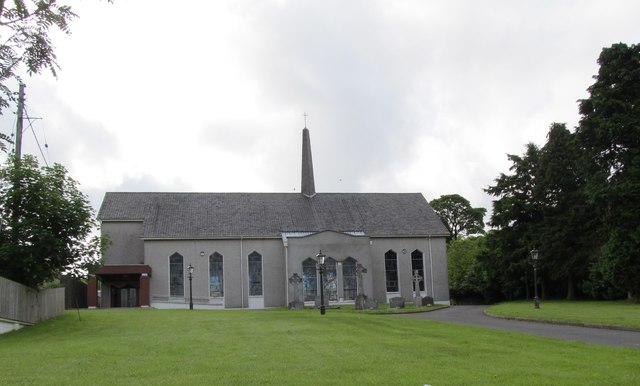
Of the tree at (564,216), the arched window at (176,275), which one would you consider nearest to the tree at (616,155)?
the tree at (564,216)

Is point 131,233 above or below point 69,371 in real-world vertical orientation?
above

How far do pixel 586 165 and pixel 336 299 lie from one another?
2261cm

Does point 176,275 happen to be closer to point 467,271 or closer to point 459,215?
point 467,271

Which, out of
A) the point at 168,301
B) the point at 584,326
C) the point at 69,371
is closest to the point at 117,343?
the point at 69,371

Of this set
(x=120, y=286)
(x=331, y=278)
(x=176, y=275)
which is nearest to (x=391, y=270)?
(x=331, y=278)

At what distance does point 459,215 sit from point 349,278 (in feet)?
130

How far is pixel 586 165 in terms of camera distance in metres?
41.1

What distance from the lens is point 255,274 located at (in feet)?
171

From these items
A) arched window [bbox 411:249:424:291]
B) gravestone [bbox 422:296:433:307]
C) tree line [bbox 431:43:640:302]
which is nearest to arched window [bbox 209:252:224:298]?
gravestone [bbox 422:296:433:307]

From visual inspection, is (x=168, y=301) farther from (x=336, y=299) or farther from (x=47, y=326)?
(x=47, y=326)

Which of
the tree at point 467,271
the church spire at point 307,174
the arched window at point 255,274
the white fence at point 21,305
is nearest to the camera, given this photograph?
the white fence at point 21,305

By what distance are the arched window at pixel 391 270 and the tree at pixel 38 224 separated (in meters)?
33.8

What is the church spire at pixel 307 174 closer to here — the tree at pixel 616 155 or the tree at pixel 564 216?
the tree at pixel 564 216

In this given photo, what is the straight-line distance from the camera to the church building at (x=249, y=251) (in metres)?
50.1
